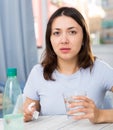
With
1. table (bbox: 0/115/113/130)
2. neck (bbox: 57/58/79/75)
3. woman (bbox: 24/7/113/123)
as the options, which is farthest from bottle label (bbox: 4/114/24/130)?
neck (bbox: 57/58/79/75)

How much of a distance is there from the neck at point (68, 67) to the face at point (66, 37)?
0.05 m

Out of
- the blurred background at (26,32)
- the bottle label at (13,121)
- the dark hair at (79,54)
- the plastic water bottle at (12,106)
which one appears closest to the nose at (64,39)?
the dark hair at (79,54)

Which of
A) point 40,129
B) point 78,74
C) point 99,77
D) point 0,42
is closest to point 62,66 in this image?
point 78,74

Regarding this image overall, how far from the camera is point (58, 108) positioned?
1580mm

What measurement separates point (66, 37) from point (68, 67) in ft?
0.65

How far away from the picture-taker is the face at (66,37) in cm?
156

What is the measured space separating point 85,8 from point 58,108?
1.44m

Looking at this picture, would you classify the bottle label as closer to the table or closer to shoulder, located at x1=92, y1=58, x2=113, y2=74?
the table

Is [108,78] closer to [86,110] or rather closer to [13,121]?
[86,110]

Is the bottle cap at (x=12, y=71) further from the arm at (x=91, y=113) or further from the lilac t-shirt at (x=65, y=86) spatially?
the lilac t-shirt at (x=65, y=86)

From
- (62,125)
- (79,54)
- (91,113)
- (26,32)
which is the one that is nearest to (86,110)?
(91,113)

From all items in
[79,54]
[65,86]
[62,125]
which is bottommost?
[62,125]

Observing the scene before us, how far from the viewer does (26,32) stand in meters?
2.67

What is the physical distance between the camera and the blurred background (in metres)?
2.66
